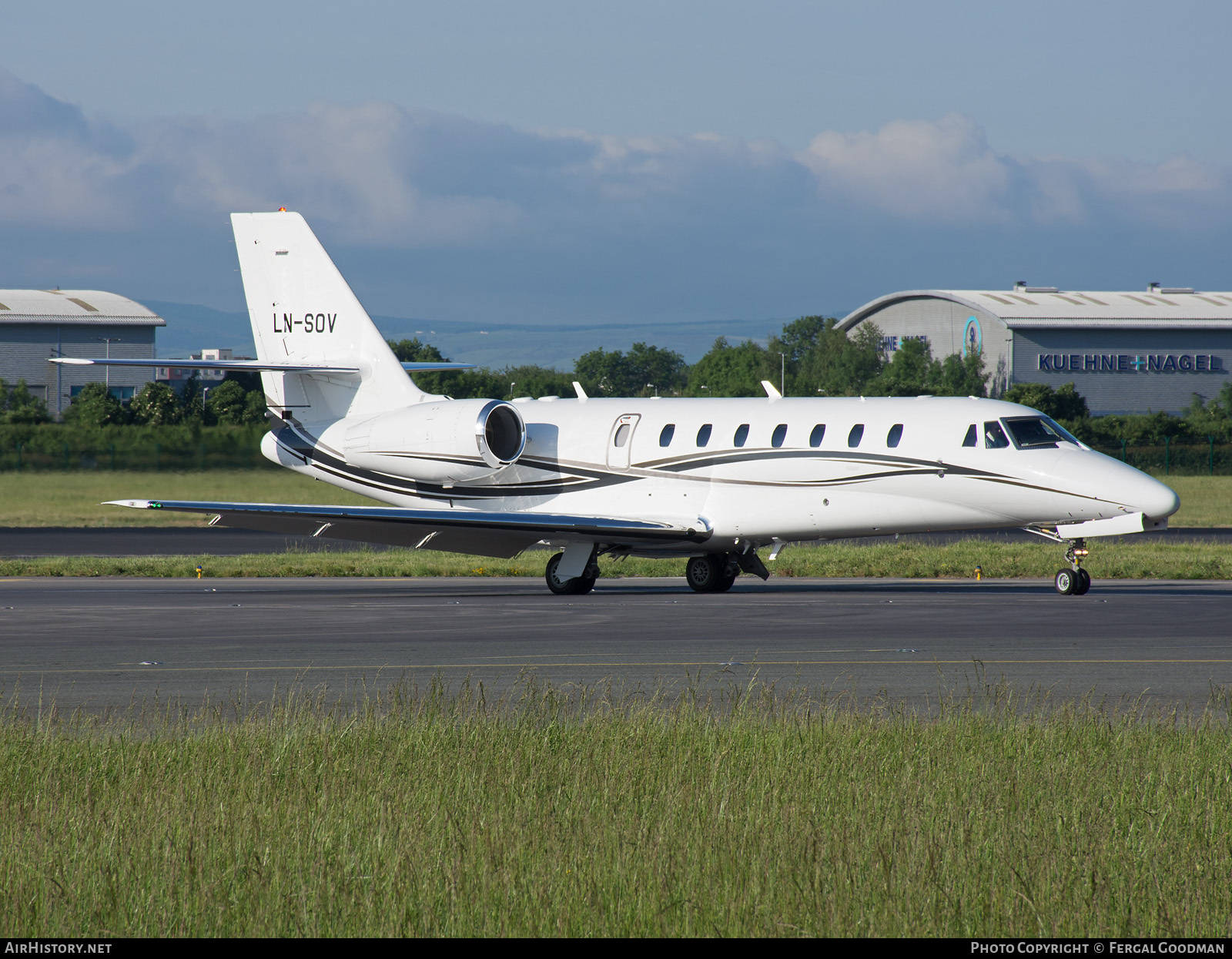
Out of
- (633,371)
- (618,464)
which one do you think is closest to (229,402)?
(618,464)

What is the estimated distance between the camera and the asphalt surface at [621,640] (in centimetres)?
1304

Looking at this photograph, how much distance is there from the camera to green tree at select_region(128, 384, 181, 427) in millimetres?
65500

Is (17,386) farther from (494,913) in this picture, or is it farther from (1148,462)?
(494,913)

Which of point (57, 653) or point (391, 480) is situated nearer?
point (57, 653)

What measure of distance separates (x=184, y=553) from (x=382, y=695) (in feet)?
75.2

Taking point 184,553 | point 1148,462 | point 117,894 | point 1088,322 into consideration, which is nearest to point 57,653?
point 117,894

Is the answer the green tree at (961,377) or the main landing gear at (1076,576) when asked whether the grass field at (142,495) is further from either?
the green tree at (961,377)

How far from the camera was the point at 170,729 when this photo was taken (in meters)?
9.93

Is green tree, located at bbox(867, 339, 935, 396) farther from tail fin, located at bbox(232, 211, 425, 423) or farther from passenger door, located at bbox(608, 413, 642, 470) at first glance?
passenger door, located at bbox(608, 413, 642, 470)

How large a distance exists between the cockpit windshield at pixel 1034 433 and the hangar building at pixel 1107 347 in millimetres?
85442

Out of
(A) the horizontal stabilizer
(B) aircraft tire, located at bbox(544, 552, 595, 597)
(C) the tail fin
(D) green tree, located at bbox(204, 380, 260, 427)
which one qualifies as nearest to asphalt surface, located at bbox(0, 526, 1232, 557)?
(C) the tail fin

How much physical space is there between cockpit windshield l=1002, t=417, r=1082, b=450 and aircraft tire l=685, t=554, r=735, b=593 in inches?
207

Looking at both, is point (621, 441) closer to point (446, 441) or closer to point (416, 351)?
point (446, 441)
